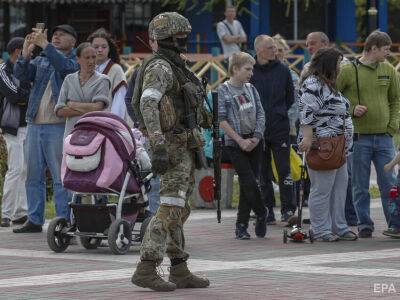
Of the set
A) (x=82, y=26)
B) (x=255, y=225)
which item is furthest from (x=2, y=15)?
(x=255, y=225)

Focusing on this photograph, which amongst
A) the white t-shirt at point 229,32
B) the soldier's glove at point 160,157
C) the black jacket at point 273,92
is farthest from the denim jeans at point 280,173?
the white t-shirt at point 229,32

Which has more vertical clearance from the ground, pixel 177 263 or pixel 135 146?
pixel 135 146

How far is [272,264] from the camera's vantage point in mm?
11562

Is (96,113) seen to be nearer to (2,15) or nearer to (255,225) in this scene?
(255,225)

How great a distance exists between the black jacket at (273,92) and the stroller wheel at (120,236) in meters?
3.09

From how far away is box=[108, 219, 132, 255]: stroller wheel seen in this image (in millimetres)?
12273

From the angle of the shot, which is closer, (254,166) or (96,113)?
(96,113)

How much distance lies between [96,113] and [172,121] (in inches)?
109

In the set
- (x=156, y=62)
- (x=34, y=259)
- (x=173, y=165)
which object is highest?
(x=156, y=62)

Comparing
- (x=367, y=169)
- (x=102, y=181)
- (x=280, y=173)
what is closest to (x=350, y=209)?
(x=280, y=173)

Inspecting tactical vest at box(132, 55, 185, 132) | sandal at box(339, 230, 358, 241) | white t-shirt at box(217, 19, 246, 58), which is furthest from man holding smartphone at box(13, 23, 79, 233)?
white t-shirt at box(217, 19, 246, 58)

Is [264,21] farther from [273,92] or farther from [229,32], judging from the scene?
[273,92]

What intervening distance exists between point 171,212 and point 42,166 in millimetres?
4644
